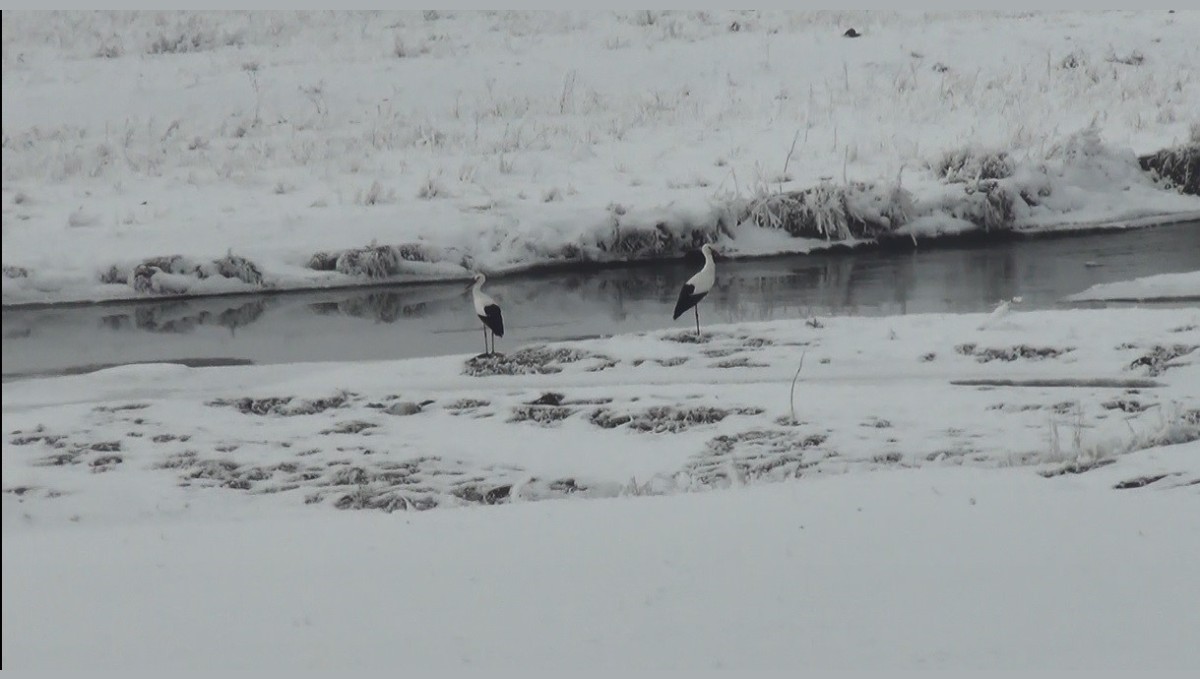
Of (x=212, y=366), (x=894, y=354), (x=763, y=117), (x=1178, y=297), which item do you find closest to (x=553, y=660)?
(x=894, y=354)

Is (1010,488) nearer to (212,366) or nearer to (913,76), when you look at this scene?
(212,366)

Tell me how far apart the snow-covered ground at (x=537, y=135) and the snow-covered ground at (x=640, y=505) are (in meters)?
5.61

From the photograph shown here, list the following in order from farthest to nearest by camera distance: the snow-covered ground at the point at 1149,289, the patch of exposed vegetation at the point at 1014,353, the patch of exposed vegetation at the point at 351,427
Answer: the snow-covered ground at the point at 1149,289
the patch of exposed vegetation at the point at 1014,353
the patch of exposed vegetation at the point at 351,427

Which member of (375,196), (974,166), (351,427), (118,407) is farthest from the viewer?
(974,166)

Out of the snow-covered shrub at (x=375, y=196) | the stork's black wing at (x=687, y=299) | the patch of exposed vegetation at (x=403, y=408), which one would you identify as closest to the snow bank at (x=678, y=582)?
the patch of exposed vegetation at (x=403, y=408)

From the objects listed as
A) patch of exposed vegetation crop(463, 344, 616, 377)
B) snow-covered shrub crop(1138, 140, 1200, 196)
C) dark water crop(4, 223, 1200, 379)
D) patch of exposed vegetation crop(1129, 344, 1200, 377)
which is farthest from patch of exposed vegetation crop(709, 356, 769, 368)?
snow-covered shrub crop(1138, 140, 1200, 196)

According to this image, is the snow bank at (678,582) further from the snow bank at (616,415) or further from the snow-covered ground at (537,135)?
the snow-covered ground at (537,135)

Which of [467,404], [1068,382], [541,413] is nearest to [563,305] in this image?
[467,404]

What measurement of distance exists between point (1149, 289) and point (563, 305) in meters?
5.54

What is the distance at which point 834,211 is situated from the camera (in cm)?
1825

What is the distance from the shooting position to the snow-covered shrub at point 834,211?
18172 millimetres

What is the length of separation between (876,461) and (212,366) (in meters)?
6.22

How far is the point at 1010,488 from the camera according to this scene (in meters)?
7.08

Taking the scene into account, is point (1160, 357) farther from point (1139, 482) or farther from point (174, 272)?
point (174, 272)
